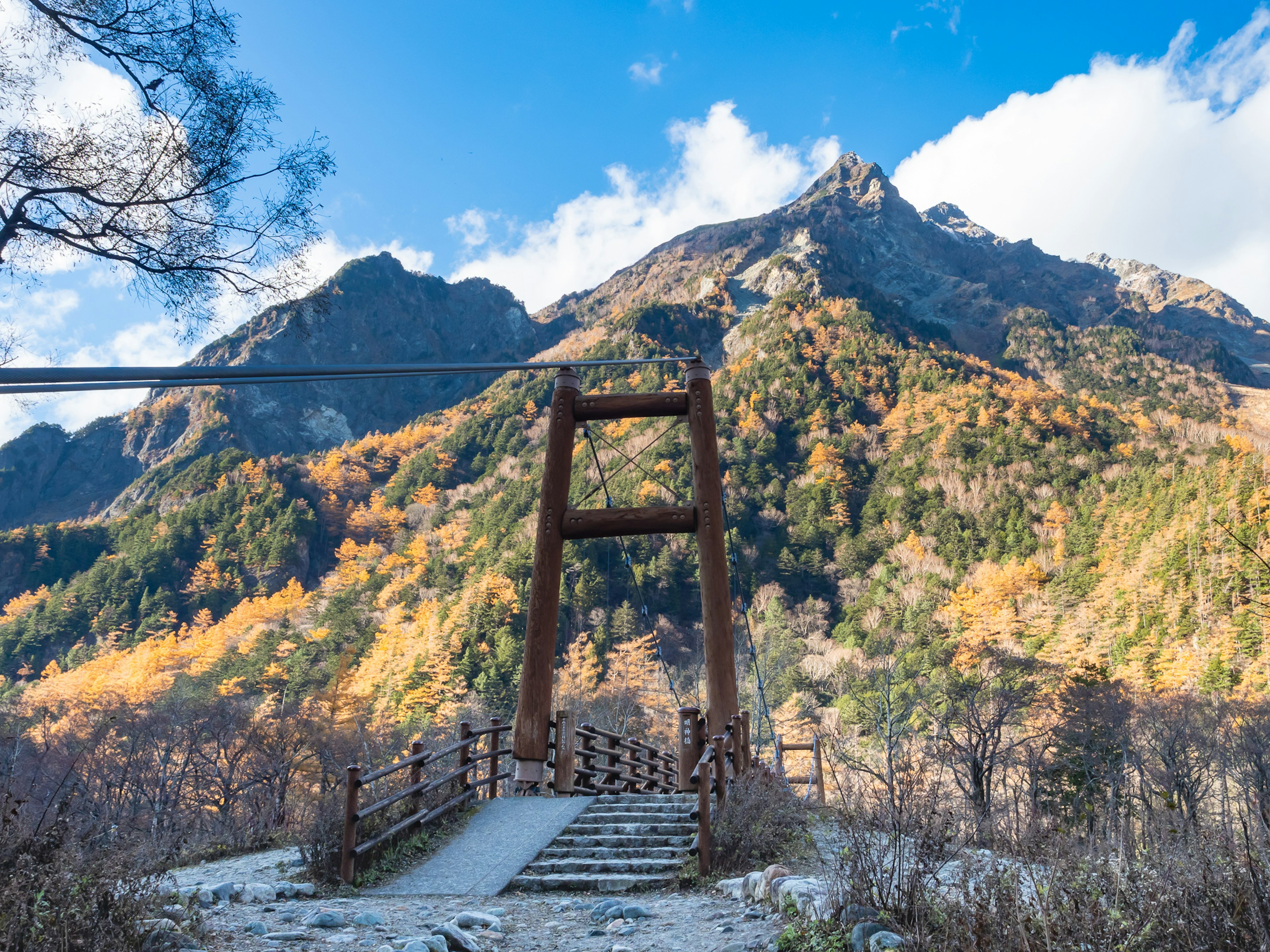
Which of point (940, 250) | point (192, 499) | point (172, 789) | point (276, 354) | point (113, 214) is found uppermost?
point (940, 250)

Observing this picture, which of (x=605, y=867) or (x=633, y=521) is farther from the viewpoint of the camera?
(x=633, y=521)

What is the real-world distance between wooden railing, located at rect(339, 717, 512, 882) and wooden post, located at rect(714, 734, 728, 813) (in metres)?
2.23

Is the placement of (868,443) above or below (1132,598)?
above

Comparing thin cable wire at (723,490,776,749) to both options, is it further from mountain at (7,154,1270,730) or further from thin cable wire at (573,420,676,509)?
thin cable wire at (573,420,676,509)

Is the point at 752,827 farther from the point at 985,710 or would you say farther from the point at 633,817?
the point at 985,710

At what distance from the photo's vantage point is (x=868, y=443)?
5838cm

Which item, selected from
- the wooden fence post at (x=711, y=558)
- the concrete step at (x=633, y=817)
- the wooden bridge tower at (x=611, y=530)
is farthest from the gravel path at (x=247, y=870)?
the wooden fence post at (x=711, y=558)

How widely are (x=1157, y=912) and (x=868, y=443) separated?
58523 millimetres

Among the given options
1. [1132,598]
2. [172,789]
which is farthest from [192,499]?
[1132,598]

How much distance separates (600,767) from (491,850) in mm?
3665

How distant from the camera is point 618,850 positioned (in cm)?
582

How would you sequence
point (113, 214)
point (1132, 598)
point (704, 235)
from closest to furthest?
point (113, 214)
point (1132, 598)
point (704, 235)

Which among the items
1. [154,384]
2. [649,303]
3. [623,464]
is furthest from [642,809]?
[649,303]

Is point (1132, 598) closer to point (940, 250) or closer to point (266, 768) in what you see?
point (266, 768)
